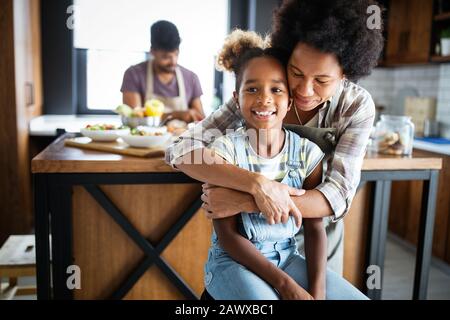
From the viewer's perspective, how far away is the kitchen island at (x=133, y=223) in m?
1.22

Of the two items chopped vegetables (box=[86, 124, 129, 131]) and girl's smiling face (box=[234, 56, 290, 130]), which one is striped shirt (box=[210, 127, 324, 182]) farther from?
chopped vegetables (box=[86, 124, 129, 131])

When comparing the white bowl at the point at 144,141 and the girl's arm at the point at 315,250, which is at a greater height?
the white bowl at the point at 144,141

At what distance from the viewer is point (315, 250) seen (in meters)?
0.94

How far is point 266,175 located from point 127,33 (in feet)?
2.75

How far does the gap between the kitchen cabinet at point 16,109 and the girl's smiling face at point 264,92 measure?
2.01 meters

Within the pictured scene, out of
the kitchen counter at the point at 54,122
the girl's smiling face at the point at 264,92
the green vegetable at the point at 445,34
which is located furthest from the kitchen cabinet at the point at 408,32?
the girl's smiling face at the point at 264,92

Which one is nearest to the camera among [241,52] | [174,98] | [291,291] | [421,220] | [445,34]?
[291,291]

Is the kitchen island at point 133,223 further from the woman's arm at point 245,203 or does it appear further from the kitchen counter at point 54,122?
the kitchen counter at point 54,122

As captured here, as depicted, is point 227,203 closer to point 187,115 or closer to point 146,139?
point 146,139

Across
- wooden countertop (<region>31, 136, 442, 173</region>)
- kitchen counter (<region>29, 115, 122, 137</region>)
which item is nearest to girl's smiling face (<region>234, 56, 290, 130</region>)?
wooden countertop (<region>31, 136, 442, 173</region>)

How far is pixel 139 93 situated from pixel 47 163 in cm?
95

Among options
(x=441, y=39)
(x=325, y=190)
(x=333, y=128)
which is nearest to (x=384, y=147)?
(x=333, y=128)

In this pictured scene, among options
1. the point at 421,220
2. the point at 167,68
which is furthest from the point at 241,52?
the point at 167,68
